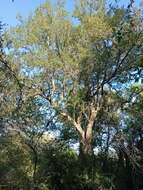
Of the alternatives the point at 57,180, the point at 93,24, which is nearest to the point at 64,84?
the point at 93,24

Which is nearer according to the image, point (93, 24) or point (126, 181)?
point (93, 24)

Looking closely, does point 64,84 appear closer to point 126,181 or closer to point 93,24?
point 93,24

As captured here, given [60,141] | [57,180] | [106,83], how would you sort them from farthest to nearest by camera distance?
1. [60,141]
2. [106,83]
3. [57,180]

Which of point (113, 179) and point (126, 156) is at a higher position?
point (126, 156)

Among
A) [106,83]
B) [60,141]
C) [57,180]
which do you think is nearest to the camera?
[57,180]

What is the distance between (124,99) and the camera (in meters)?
26.3

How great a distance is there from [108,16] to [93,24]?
884 millimetres

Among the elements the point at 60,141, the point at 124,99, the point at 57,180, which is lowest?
the point at 57,180

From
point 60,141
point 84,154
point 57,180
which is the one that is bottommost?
point 57,180

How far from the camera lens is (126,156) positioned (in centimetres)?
2617

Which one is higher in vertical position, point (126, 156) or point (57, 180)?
point (126, 156)

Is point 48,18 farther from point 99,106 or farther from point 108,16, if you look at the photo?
point 99,106

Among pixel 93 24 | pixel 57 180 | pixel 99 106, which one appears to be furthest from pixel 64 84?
pixel 57 180

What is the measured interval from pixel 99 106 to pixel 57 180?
508cm
